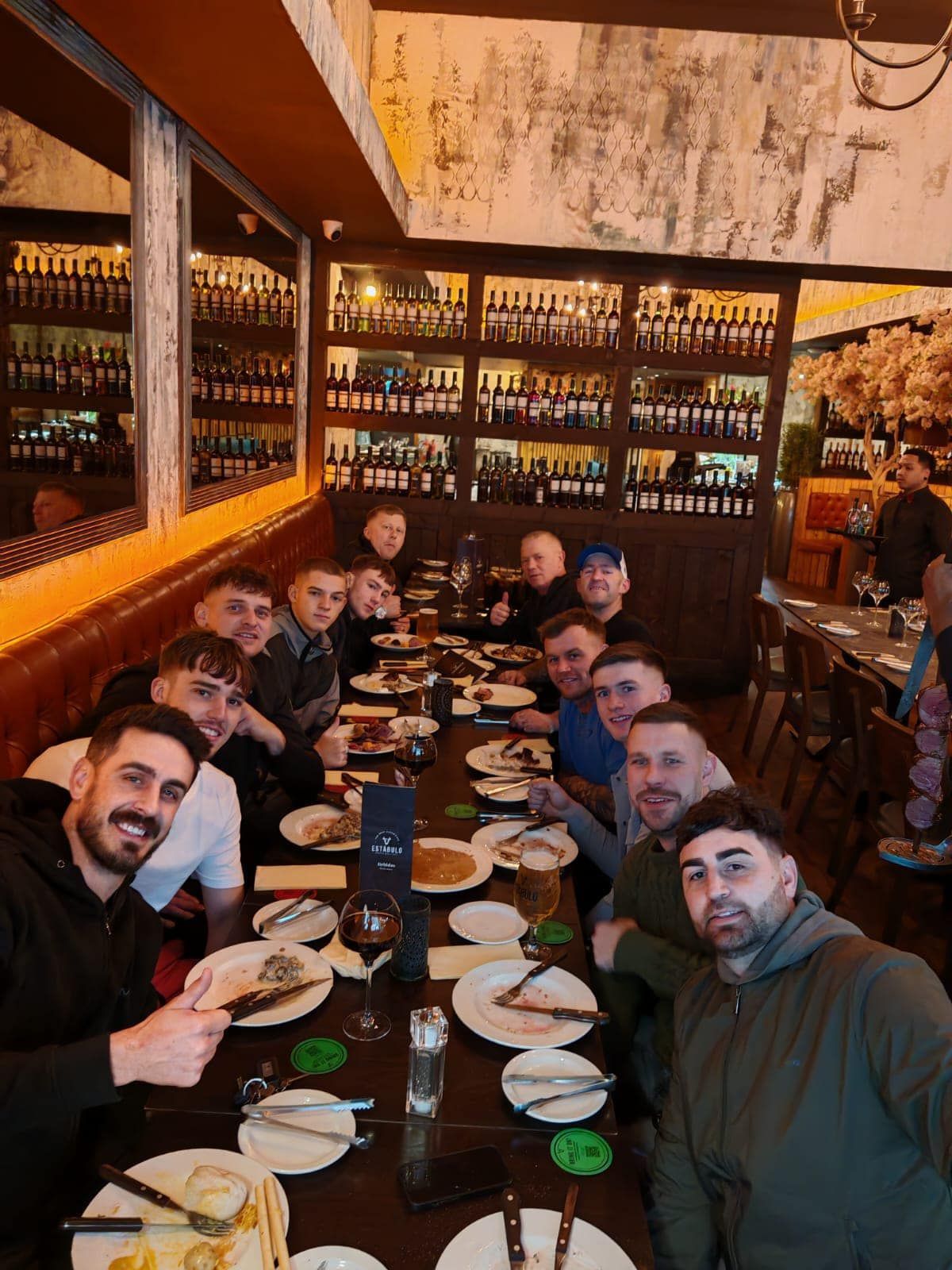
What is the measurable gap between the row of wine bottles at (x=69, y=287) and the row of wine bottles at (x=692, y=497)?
14.3 ft

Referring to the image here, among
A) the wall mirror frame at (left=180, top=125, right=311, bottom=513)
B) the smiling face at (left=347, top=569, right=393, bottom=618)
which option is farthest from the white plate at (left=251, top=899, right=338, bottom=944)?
the wall mirror frame at (left=180, top=125, right=311, bottom=513)

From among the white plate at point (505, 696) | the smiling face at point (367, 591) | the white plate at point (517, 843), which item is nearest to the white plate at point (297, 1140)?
the white plate at point (517, 843)

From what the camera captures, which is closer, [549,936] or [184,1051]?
[184,1051]

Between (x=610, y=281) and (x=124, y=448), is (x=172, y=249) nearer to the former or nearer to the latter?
(x=124, y=448)

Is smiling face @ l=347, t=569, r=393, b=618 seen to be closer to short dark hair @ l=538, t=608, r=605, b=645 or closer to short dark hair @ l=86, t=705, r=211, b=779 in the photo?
short dark hair @ l=538, t=608, r=605, b=645

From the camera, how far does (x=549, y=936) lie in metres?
1.86

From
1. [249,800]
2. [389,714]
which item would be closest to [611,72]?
[389,714]

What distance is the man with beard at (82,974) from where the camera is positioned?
1.29 metres

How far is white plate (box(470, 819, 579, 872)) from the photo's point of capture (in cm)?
215

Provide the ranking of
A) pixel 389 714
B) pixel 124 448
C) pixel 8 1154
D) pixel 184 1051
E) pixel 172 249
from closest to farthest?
pixel 184 1051
pixel 8 1154
pixel 389 714
pixel 124 448
pixel 172 249

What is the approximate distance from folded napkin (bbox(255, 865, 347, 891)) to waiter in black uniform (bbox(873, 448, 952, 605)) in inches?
234

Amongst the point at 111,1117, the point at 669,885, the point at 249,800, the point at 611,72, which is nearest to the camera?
the point at 111,1117

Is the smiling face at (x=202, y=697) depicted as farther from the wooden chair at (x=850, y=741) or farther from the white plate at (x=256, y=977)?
the wooden chair at (x=850, y=741)

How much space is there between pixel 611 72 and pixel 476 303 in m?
1.71
